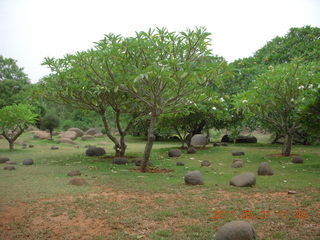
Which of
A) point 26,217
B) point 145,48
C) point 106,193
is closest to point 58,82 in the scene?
point 145,48

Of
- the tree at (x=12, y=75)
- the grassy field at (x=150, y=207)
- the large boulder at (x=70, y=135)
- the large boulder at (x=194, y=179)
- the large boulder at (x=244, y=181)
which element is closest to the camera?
the grassy field at (x=150, y=207)

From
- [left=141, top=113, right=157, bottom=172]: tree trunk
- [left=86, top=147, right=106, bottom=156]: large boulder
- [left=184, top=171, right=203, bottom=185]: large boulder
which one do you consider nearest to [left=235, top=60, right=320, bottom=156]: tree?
[left=141, top=113, right=157, bottom=172]: tree trunk

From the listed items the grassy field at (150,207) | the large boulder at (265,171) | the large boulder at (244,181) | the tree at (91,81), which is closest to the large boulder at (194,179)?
the grassy field at (150,207)

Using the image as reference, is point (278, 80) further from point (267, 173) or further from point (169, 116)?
point (169, 116)

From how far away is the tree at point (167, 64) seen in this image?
28.4 ft

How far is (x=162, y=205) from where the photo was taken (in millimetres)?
6266

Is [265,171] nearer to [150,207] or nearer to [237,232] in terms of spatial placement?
[150,207]

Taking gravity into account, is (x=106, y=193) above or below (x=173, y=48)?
below

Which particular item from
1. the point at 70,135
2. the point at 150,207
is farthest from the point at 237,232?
the point at 70,135

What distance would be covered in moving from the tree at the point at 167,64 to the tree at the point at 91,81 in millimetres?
538

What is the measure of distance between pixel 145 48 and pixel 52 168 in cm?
629
